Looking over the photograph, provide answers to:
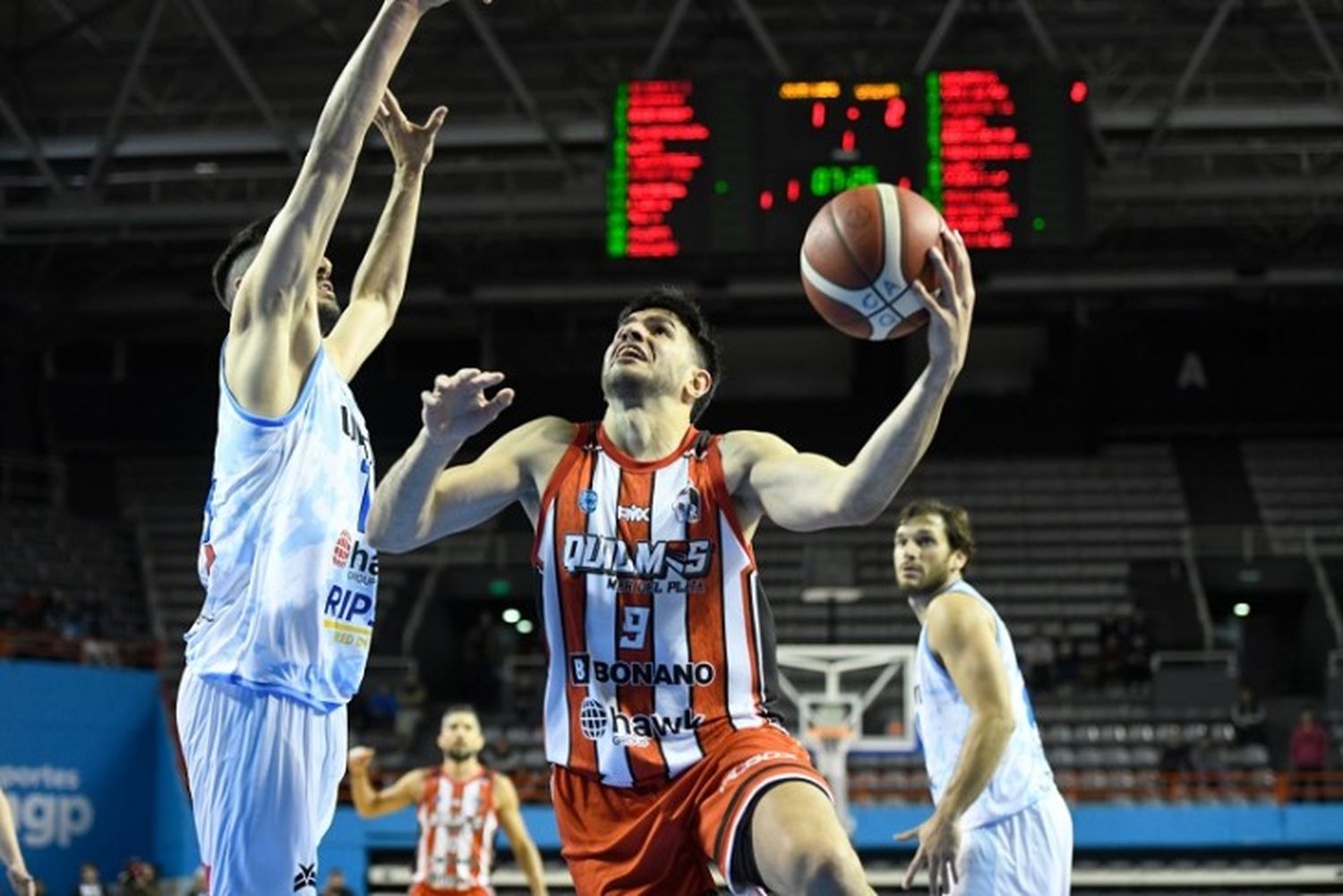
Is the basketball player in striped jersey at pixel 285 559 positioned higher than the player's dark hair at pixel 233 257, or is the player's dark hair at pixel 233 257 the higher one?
the player's dark hair at pixel 233 257

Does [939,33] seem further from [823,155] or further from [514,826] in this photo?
[514,826]

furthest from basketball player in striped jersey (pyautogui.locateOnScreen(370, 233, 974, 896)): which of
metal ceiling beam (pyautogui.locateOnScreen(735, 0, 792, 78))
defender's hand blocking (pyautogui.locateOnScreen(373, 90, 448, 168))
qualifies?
metal ceiling beam (pyautogui.locateOnScreen(735, 0, 792, 78))

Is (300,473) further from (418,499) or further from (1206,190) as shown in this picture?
(1206,190)

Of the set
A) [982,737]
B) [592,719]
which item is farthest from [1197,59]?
[592,719]

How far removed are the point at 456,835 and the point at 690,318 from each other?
5281 millimetres

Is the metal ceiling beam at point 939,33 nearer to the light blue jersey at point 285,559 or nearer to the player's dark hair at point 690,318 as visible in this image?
the player's dark hair at point 690,318

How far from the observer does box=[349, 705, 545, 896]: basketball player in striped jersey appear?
10.1 metres

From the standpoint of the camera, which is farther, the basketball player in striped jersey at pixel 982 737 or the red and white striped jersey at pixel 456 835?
the red and white striped jersey at pixel 456 835

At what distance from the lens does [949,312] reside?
→ 4566 mm

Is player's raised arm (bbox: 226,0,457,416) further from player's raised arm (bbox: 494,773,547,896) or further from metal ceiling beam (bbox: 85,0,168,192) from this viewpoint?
metal ceiling beam (bbox: 85,0,168,192)

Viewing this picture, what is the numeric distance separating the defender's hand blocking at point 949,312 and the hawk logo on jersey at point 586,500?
1103 millimetres

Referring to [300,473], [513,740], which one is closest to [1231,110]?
[513,740]

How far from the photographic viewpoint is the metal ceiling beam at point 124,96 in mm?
18859

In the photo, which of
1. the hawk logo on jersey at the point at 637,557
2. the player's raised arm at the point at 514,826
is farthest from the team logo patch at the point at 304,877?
the player's raised arm at the point at 514,826
